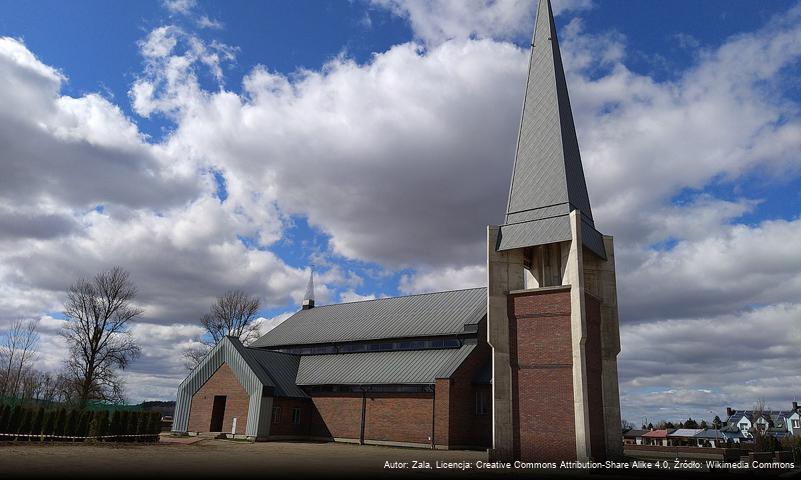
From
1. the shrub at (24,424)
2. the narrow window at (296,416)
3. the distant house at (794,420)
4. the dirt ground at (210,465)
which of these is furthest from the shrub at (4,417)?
the distant house at (794,420)

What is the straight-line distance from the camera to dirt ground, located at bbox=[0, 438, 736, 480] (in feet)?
52.4

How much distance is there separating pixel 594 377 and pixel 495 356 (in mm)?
4691

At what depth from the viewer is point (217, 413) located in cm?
3888

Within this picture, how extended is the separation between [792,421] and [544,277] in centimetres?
9395

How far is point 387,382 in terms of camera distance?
1372 inches

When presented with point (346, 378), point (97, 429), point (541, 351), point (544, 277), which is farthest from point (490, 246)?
point (97, 429)

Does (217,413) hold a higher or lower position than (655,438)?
higher

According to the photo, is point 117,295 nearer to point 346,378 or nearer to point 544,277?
point 346,378

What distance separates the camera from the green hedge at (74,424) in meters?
27.0

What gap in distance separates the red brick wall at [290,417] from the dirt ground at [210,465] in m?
10.7

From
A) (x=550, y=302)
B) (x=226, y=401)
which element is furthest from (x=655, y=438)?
(x=550, y=302)

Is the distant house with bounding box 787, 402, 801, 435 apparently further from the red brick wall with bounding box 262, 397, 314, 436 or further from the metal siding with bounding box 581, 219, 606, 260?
the red brick wall with bounding box 262, 397, 314, 436

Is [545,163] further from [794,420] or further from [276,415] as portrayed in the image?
[794,420]

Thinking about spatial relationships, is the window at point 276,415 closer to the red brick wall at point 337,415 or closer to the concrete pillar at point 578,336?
the red brick wall at point 337,415
